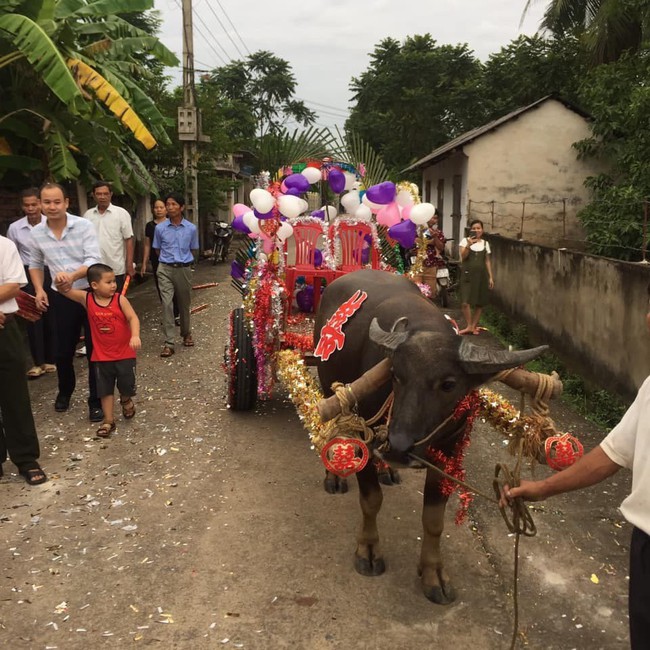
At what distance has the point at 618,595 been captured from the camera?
11.2 ft

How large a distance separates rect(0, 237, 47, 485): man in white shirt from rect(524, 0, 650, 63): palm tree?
42.6 feet

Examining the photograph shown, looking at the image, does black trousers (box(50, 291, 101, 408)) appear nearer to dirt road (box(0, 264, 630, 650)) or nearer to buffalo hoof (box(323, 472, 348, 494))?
dirt road (box(0, 264, 630, 650))

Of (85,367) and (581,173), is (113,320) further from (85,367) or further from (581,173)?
(581,173)

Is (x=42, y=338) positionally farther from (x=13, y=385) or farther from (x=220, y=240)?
(x=220, y=240)

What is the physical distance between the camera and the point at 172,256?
26.2 ft

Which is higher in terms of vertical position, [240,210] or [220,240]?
[240,210]

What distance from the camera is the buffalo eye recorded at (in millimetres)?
2877

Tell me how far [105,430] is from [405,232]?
3.15 m

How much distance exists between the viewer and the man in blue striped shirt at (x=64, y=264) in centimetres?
532

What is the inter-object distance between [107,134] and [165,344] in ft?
11.9

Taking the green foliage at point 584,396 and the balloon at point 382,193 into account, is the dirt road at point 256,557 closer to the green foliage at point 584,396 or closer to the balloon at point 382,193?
the green foliage at point 584,396

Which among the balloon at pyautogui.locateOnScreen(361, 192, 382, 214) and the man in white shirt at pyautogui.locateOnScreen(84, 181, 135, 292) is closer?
the balloon at pyautogui.locateOnScreen(361, 192, 382, 214)

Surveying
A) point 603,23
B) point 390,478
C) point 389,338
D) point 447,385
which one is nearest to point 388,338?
point 389,338

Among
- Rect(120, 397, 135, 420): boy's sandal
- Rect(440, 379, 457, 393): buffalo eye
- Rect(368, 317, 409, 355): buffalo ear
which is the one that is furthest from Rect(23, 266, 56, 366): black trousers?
Rect(440, 379, 457, 393): buffalo eye
